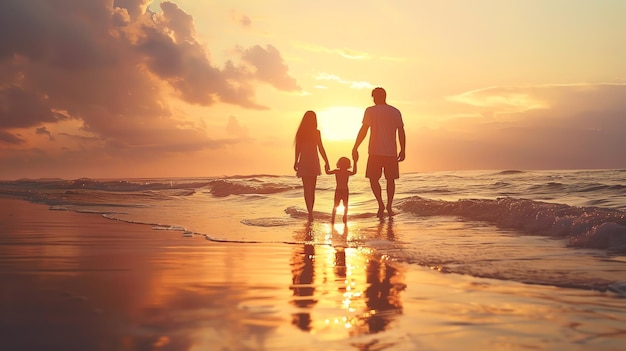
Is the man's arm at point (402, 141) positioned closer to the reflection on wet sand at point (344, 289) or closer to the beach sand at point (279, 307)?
the reflection on wet sand at point (344, 289)

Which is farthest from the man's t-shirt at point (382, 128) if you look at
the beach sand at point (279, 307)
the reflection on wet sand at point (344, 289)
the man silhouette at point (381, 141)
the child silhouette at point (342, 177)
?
the beach sand at point (279, 307)

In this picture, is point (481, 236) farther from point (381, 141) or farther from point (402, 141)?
point (402, 141)

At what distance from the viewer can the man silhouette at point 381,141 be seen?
10289 millimetres

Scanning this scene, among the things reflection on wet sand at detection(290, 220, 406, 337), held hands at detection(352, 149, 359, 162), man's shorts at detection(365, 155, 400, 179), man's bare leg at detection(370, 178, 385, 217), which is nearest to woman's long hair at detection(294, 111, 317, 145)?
held hands at detection(352, 149, 359, 162)

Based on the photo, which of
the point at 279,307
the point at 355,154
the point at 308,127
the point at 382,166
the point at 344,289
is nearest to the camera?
the point at 279,307

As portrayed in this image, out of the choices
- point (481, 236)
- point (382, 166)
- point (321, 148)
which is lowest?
point (481, 236)

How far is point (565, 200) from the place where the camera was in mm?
13000

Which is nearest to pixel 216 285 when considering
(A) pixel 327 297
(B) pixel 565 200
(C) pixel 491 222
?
(A) pixel 327 297

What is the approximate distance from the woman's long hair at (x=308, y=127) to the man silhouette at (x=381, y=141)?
885 mm

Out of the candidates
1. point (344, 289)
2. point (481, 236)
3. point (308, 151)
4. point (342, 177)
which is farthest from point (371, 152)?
point (344, 289)

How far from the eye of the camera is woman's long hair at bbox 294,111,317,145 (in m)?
10.7

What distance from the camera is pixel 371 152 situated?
1036 cm

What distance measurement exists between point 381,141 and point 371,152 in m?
0.28

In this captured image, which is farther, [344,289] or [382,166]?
[382,166]
